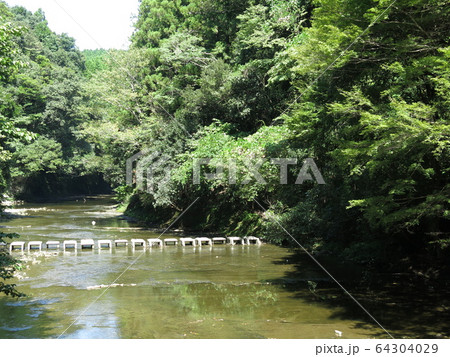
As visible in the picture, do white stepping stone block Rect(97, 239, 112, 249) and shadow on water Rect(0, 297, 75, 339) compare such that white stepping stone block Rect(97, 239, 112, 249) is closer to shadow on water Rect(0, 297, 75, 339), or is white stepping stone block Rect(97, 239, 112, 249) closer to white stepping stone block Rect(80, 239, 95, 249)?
white stepping stone block Rect(80, 239, 95, 249)

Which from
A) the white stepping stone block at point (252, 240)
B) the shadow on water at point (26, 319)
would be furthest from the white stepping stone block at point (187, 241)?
the shadow on water at point (26, 319)

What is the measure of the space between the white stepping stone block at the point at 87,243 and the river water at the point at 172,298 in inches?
19.5

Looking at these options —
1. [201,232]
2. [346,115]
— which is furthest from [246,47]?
[346,115]

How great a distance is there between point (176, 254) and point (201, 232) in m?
7.43

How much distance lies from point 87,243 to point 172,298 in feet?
32.8

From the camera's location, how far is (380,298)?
40.7ft

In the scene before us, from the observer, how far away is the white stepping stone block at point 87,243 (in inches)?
835

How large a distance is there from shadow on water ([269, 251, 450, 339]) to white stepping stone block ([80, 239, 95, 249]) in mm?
10328

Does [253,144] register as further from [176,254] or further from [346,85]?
[346,85]

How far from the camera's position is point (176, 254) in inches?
798

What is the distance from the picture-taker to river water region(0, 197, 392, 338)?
32.6ft

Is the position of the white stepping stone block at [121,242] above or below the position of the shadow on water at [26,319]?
above

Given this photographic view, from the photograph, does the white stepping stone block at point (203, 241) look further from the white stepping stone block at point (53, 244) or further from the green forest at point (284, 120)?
the white stepping stone block at point (53, 244)

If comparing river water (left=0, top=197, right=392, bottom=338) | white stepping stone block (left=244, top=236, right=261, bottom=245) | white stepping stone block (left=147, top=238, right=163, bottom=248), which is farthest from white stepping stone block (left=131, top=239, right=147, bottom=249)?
white stepping stone block (left=244, top=236, right=261, bottom=245)
